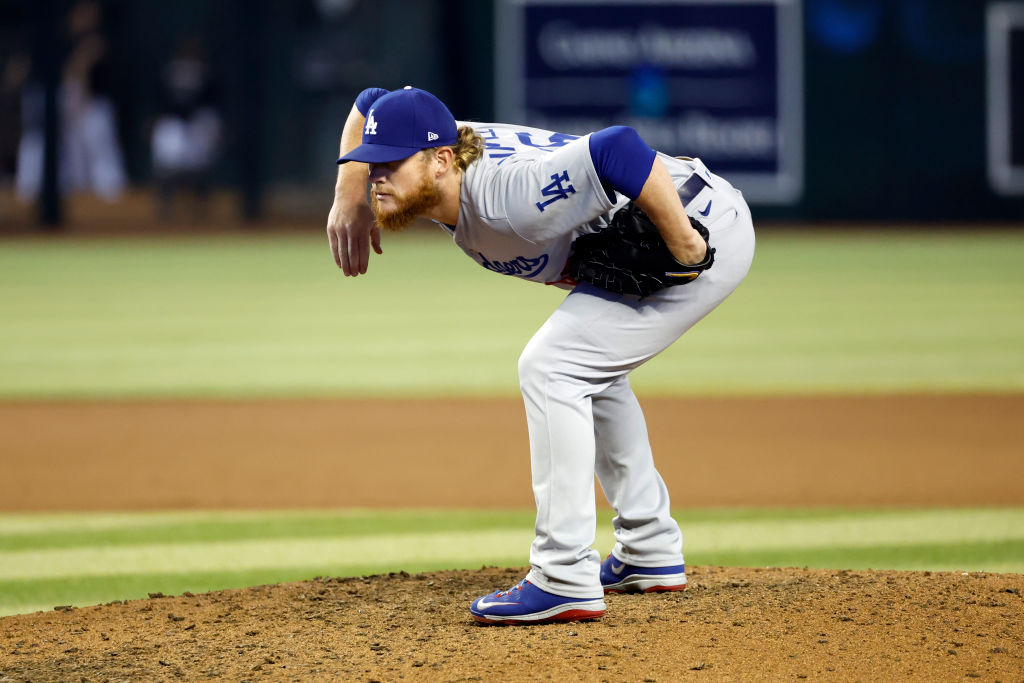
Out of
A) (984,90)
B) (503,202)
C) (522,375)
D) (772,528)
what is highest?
(984,90)

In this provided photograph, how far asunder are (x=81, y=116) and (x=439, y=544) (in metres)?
19.1

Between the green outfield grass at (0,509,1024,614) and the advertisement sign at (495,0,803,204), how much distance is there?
1447 centimetres

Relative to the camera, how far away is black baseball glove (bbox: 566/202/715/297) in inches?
139

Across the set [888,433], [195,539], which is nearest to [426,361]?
[888,433]

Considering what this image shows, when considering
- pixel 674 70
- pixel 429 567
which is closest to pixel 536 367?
pixel 429 567

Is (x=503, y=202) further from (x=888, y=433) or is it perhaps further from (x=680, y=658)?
(x=888, y=433)

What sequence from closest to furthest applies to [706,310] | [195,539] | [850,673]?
[850,673] < [706,310] < [195,539]

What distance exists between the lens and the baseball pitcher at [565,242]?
342 centimetres

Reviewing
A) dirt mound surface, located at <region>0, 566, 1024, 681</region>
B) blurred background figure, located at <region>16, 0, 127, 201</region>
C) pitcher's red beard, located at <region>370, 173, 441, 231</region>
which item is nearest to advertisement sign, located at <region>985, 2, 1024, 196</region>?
blurred background figure, located at <region>16, 0, 127, 201</region>

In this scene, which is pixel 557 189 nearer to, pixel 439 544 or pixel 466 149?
pixel 466 149

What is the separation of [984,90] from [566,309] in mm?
17872

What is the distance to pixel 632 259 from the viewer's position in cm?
356

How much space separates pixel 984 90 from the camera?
1988cm

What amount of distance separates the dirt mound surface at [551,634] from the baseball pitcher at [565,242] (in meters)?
0.22
